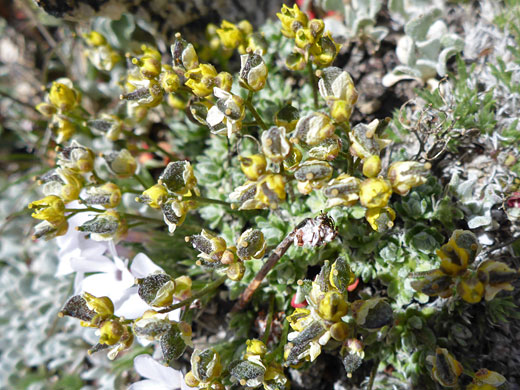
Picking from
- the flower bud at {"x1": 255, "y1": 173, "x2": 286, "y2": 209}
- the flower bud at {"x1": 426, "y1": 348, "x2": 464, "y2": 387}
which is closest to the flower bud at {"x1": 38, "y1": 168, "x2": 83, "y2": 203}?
the flower bud at {"x1": 255, "y1": 173, "x2": 286, "y2": 209}

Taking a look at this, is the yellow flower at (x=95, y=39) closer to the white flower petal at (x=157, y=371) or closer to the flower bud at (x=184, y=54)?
the flower bud at (x=184, y=54)

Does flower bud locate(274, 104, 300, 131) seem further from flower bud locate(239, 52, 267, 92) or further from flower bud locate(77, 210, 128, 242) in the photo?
flower bud locate(77, 210, 128, 242)

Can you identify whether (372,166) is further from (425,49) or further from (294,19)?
(425,49)

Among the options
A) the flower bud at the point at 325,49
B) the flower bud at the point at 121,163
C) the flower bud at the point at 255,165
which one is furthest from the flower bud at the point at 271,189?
the flower bud at the point at 121,163

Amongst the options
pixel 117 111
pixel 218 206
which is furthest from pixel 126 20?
pixel 218 206

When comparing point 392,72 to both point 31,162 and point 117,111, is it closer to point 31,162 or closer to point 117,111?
point 117,111
